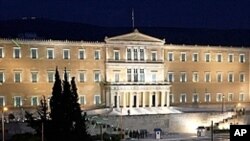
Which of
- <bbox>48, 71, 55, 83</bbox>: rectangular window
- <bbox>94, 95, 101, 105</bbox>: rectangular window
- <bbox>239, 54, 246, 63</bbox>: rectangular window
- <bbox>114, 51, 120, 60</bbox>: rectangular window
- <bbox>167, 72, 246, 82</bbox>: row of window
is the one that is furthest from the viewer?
<bbox>239, 54, 246, 63</bbox>: rectangular window

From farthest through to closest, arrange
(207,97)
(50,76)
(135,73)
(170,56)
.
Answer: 1. (207,97)
2. (170,56)
3. (135,73)
4. (50,76)

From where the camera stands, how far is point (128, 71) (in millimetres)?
62344

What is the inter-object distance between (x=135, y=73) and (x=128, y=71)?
3.43 ft

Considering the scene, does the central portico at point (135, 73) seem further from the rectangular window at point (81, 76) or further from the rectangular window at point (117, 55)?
the rectangular window at point (81, 76)

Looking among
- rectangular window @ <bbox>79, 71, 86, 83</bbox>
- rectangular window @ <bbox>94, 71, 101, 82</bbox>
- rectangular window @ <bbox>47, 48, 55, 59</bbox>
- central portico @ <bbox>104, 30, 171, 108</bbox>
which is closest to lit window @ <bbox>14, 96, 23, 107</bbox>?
rectangular window @ <bbox>47, 48, 55, 59</bbox>

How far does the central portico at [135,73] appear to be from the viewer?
61.0 meters

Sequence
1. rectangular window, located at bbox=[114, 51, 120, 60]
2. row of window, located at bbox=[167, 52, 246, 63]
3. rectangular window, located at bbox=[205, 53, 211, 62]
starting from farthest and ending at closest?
rectangular window, located at bbox=[205, 53, 211, 62] < row of window, located at bbox=[167, 52, 246, 63] < rectangular window, located at bbox=[114, 51, 120, 60]

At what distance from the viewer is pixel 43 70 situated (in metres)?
57.9

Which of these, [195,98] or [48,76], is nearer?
[48,76]

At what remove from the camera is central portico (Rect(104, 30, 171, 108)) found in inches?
2403

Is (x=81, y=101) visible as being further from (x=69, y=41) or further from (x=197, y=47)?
(x=197, y=47)

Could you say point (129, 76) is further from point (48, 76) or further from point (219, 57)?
point (219, 57)

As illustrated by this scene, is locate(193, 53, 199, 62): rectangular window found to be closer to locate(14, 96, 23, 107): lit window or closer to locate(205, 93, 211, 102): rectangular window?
locate(205, 93, 211, 102): rectangular window

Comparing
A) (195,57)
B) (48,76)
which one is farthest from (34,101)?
(195,57)
